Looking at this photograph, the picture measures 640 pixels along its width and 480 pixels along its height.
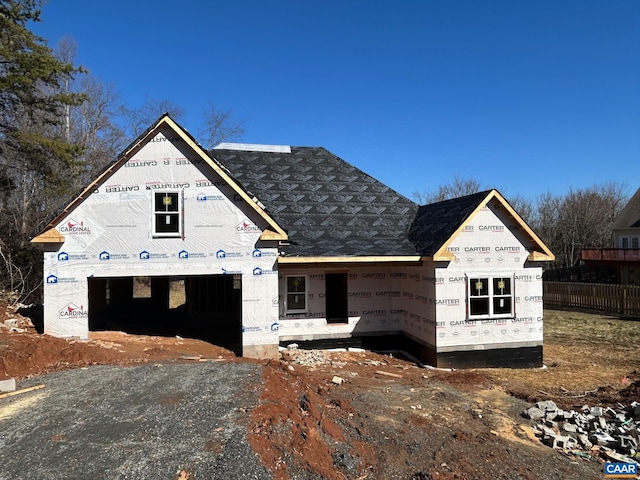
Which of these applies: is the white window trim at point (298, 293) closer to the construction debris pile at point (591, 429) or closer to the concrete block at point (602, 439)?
the construction debris pile at point (591, 429)

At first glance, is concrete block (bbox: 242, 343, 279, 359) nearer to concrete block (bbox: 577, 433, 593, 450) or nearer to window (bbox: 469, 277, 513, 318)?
window (bbox: 469, 277, 513, 318)

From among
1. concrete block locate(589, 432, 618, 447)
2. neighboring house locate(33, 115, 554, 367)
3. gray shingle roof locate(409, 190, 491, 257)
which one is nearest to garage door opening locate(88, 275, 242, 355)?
neighboring house locate(33, 115, 554, 367)

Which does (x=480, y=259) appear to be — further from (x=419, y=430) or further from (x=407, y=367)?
(x=419, y=430)

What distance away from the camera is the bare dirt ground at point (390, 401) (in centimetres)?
673

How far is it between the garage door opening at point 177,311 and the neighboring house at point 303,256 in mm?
442

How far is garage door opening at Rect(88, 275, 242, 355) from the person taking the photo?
16.1m

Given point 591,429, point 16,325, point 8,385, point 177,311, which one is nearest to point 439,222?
point 591,429

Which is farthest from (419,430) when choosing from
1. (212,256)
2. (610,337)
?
(610,337)

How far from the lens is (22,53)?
1745cm

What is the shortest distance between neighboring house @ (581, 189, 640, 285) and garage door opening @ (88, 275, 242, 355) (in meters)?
33.6

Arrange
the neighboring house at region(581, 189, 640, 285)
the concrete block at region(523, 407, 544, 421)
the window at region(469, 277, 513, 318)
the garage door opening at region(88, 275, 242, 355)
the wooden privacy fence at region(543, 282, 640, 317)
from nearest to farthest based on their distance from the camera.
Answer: the concrete block at region(523, 407, 544, 421) < the window at region(469, 277, 513, 318) < the garage door opening at region(88, 275, 242, 355) < the wooden privacy fence at region(543, 282, 640, 317) < the neighboring house at region(581, 189, 640, 285)

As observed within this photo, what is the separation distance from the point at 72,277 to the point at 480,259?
40.1ft

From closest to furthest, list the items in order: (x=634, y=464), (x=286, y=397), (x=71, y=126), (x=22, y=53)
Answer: (x=634, y=464)
(x=286, y=397)
(x=22, y=53)
(x=71, y=126)

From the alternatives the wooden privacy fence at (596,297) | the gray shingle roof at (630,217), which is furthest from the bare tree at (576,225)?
the wooden privacy fence at (596,297)
